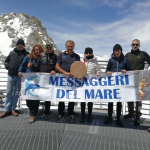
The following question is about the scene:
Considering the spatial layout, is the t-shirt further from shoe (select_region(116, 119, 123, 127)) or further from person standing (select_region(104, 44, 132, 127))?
shoe (select_region(116, 119, 123, 127))

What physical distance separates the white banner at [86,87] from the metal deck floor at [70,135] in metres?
0.66

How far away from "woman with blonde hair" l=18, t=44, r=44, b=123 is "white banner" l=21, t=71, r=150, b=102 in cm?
15

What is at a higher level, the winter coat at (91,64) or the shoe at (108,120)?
the winter coat at (91,64)

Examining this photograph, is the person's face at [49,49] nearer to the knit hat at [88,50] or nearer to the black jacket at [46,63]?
the black jacket at [46,63]

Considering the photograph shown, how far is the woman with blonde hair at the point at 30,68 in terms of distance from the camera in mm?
3650

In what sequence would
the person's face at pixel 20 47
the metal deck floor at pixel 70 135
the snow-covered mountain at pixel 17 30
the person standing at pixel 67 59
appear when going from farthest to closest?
the snow-covered mountain at pixel 17 30 < the person's face at pixel 20 47 < the person standing at pixel 67 59 < the metal deck floor at pixel 70 135

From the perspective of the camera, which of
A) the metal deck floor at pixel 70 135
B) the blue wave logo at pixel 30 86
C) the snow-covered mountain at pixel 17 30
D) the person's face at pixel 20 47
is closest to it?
the metal deck floor at pixel 70 135

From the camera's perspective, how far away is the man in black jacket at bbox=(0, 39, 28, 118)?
3.92 m

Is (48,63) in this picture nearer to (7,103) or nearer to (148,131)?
(7,103)

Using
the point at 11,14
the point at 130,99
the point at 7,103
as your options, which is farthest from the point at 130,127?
the point at 11,14

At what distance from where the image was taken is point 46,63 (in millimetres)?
3674

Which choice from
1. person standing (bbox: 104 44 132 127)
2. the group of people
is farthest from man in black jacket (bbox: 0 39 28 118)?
person standing (bbox: 104 44 132 127)

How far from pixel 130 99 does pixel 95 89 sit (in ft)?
2.93

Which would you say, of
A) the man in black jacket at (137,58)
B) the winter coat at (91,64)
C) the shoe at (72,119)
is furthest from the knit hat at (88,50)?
the shoe at (72,119)
